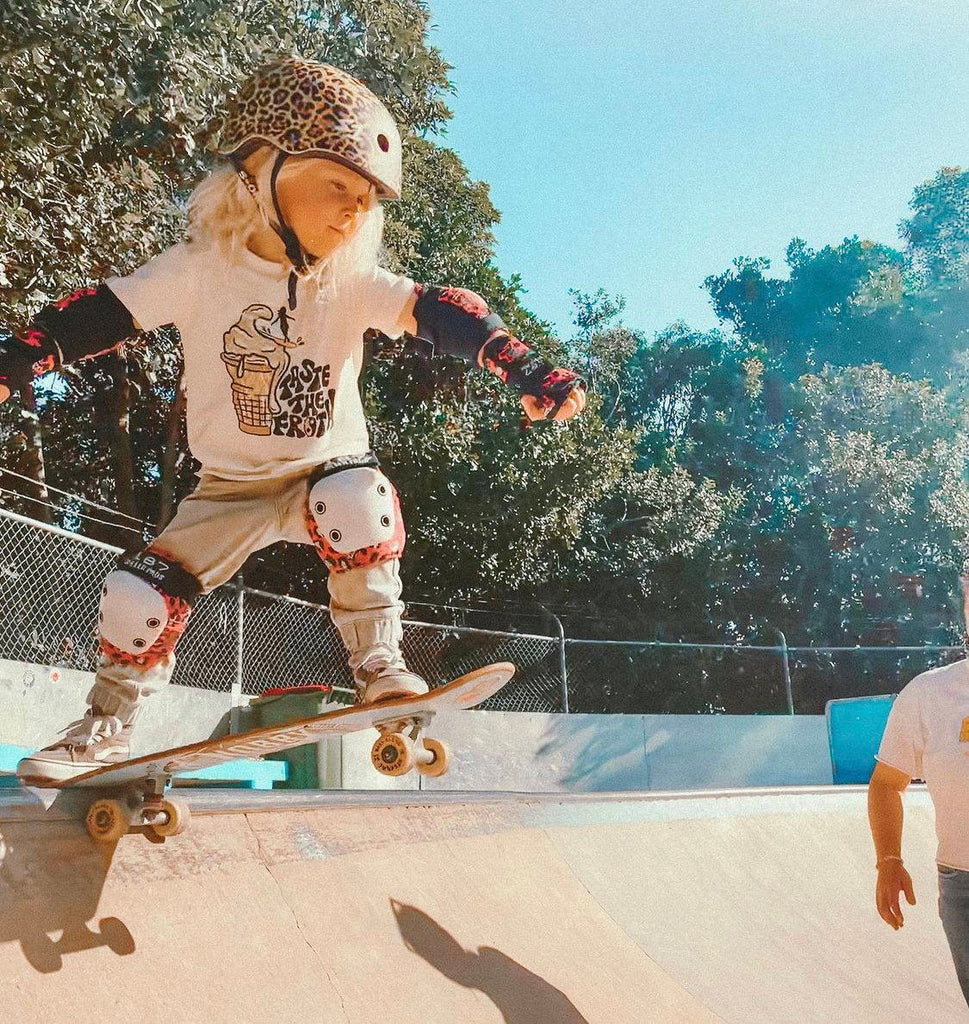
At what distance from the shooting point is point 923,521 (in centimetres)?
2170

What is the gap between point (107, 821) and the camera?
198 centimetres

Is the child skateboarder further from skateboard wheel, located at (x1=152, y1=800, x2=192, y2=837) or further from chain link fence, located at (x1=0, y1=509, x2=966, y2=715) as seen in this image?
chain link fence, located at (x1=0, y1=509, x2=966, y2=715)

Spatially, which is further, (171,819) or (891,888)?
(891,888)

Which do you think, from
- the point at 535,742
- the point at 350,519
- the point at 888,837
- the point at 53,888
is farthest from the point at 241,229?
the point at 535,742

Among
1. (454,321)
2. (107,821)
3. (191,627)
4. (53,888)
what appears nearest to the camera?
(53,888)

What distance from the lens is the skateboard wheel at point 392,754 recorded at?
245 centimetres

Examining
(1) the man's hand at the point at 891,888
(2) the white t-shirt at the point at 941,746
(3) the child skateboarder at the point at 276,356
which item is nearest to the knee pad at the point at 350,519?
(3) the child skateboarder at the point at 276,356

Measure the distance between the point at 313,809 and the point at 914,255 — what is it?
4099 centimetres

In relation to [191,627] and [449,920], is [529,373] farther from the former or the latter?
[191,627]

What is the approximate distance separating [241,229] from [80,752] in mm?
1462

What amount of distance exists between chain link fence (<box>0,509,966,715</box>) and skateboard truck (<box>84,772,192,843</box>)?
2716 mm

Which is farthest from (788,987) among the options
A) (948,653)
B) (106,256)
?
(948,653)

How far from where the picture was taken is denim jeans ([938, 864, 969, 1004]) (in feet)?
8.59

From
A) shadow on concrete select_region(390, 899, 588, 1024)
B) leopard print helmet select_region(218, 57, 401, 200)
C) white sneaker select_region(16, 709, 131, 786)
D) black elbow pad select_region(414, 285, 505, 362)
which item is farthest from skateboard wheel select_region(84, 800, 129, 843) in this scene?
leopard print helmet select_region(218, 57, 401, 200)
